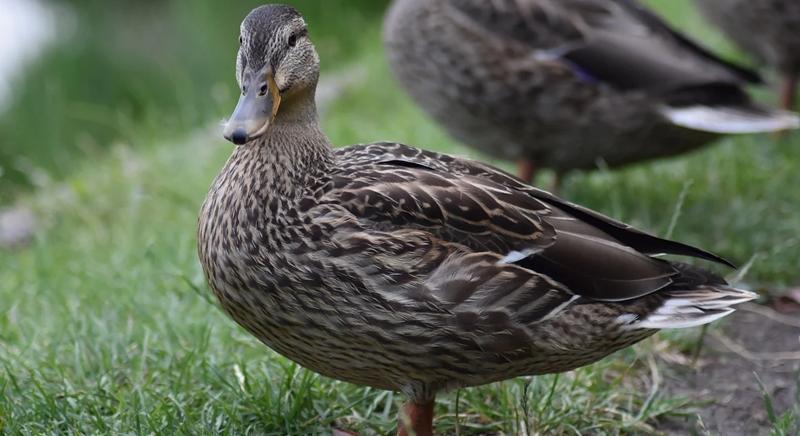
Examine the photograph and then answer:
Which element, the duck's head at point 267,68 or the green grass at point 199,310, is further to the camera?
the green grass at point 199,310

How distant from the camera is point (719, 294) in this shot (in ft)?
10.4

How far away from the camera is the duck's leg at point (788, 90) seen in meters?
6.52

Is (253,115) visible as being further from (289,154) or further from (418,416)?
(418,416)

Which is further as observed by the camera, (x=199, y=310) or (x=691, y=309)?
(x=199, y=310)

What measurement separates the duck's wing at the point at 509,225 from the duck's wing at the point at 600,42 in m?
2.01

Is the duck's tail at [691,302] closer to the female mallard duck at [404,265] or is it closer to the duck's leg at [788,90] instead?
the female mallard duck at [404,265]

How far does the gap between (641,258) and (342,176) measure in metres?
0.89

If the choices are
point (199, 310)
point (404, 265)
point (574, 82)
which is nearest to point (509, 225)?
point (404, 265)

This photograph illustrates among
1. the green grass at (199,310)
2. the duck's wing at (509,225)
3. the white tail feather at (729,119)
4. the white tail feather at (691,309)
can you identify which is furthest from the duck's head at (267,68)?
the white tail feather at (729,119)

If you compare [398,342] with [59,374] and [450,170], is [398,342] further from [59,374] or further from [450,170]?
[59,374]

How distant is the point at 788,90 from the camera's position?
658 centimetres

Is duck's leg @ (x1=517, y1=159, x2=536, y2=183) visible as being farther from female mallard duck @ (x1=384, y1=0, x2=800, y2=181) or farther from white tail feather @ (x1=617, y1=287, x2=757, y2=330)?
white tail feather @ (x1=617, y1=287, x2=757, y2=330)

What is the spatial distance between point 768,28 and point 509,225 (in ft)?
12.1

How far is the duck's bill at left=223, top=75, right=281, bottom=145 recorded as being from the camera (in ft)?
9.50
